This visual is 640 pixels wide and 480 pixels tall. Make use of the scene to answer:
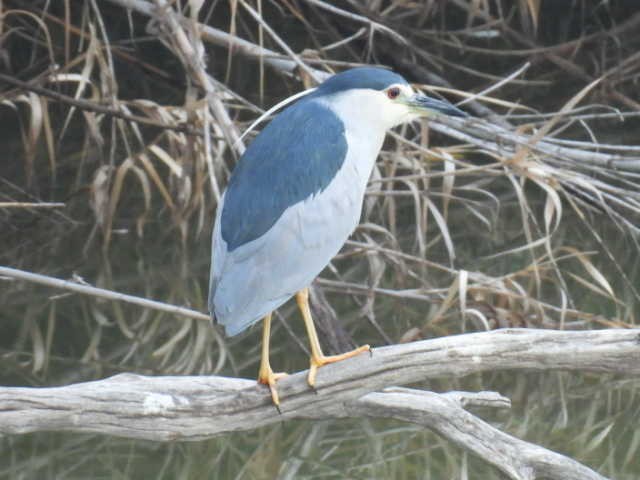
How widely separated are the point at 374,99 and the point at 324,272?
1940 millimetres

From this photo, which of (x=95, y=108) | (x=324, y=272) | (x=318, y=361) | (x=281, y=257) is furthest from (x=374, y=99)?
(x=324, y=272)

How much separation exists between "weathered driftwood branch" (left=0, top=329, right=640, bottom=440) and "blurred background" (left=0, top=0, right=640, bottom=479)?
0.70 m

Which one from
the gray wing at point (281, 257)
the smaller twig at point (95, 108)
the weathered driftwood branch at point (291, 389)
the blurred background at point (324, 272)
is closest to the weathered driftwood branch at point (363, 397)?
the weathered driftwood branch at point (291, 389)

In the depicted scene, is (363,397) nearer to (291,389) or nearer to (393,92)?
(291,389)

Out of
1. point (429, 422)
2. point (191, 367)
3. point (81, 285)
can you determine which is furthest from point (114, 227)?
point (429, 422)

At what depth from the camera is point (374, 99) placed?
7.42 ft

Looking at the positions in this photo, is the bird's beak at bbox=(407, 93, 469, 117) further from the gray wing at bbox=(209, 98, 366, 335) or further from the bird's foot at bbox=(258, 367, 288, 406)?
the bird's foot at bbox=(258, 367, 288, 406)

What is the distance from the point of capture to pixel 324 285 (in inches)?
136

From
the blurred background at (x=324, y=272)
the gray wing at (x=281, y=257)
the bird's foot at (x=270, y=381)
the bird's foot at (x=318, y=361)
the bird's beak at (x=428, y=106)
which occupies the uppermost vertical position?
the bird's beak at (x=428, y=106)

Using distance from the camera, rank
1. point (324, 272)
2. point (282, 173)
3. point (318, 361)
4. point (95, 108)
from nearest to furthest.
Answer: point (318, 361) → point (282, 173) → point (95, 108) → point (324, 272)

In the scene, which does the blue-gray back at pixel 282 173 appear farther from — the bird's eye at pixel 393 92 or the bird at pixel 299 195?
the bird's eye at pixel 393 92

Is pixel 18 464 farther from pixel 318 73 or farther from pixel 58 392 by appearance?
pixel 318 73

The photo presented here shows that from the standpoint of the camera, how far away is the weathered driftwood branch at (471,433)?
2111mm

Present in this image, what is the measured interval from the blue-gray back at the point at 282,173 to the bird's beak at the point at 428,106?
14cm
